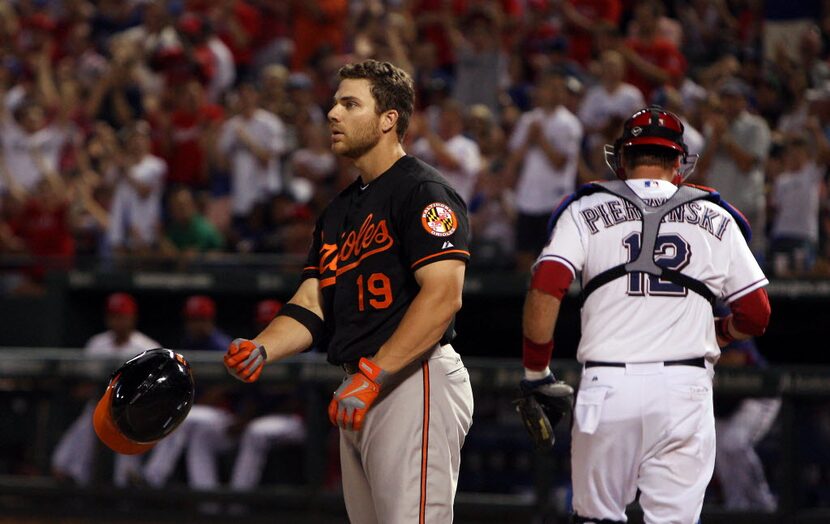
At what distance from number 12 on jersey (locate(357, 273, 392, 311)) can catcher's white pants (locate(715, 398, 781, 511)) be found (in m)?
3.95

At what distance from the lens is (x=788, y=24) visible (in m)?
10.6

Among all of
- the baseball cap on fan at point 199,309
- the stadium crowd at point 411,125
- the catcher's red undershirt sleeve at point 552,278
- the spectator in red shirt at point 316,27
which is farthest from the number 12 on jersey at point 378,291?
the spectator in red shirt at point 316,27

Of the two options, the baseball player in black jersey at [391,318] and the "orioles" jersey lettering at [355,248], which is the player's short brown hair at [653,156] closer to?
the baseball player in black jersey at [391,318]

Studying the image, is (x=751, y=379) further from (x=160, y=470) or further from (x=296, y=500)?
(x=160, y=470)

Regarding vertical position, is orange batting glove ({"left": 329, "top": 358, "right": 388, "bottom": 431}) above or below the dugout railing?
above

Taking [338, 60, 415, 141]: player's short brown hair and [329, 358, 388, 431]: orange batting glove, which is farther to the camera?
[338, 60, 415, 141]: player's short brown hair

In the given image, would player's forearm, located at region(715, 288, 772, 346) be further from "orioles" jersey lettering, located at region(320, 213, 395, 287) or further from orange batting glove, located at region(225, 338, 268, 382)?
orange batting glove, located at region(225, 338, 268, 382)

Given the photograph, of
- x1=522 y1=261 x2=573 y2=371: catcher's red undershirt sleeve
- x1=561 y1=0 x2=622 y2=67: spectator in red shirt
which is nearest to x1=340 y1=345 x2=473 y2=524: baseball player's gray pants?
x1=522 y1=261 x2=573 y2=371: catcher's red undershirt sleeve

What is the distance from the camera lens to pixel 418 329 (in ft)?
12.7

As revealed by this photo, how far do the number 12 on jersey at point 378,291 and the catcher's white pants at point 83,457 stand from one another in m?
5.05

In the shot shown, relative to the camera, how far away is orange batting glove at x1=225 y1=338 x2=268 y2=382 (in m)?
4.05

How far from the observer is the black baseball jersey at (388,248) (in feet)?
13.2

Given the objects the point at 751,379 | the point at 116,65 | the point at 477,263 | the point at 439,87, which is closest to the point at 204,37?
the point at 116,65

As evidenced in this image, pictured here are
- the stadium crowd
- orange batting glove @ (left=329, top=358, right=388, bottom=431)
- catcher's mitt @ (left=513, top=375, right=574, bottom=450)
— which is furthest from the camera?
the stadium crowd
